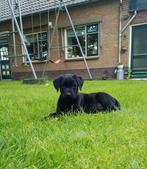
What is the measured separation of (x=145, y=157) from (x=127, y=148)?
240 mm

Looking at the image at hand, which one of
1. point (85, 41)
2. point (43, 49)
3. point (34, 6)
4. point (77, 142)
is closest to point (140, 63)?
point (85, 41)

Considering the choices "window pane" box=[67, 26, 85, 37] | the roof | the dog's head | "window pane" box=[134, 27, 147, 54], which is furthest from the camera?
"window pane" box=[67, 26, 85, 37]

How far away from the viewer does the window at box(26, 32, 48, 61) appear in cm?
1457

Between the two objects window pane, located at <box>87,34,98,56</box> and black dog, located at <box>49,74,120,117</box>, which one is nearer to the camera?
black dog, located at <box>49,74,120,117</box>

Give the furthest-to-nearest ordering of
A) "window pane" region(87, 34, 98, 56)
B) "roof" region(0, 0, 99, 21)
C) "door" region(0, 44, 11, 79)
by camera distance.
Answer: "door" region(0, 44, 11, 79) → "roof" region(0, 0, 99, 21) → "window pane" region(87, 34, 98, 56)

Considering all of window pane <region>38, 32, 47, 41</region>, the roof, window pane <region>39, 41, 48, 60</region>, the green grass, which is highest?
the roof

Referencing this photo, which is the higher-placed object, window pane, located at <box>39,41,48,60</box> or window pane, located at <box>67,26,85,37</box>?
window pane, located at <box>67,26,85,37</box>

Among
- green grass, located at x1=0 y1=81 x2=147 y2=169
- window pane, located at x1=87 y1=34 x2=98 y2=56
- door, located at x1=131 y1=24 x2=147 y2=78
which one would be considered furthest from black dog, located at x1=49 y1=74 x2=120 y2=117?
window pane, located at x1=87 y1=34 x2=98 y2=56

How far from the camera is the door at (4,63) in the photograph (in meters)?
16.7

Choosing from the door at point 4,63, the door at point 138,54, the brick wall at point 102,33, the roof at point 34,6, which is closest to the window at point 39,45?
the brick wall at point 102,33

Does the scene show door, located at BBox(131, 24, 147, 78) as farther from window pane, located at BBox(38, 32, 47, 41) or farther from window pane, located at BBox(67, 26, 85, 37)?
window pane, located at BBox(38, 32, 47, 41)

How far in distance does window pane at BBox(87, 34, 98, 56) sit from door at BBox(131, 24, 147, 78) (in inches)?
78.9

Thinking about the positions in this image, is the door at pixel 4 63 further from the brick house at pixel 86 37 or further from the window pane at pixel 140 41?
the window pane at pixel 140 41

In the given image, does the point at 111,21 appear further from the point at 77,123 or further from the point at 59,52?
the point at 77,123
